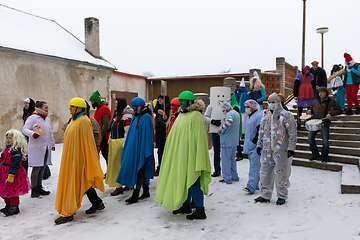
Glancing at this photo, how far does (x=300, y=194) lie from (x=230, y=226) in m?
2.12

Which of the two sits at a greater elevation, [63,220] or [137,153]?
[137,153]

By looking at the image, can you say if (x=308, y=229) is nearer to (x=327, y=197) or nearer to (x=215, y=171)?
(x=327, y=197)

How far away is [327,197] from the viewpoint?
16.3 ft

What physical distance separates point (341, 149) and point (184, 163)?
5.44 m

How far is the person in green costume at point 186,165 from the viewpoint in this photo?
12.8ft

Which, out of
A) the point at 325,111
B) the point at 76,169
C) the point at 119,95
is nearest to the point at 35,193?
the point at 76,169

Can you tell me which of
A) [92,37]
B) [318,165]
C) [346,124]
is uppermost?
[92,37]

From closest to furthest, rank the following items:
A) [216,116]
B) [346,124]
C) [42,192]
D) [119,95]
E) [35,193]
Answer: [35,193]
[42,192]
[216,116]
[346,124]
[119,95]

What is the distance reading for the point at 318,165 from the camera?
7.05 m

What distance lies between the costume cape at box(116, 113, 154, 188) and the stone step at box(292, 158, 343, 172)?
4.57m

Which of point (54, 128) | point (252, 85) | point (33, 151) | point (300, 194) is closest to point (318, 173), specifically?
point (300, 194)

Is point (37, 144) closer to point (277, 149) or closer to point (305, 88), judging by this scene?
point (277, 149)

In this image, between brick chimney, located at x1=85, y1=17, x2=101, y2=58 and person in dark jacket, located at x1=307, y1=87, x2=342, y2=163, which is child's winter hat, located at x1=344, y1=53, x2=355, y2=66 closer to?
person in dark jacket, located at x1=307, y1=87, x2=342, y2=163

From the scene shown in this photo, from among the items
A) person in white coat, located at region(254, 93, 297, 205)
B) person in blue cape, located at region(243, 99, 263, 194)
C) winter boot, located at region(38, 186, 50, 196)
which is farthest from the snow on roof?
person in white coat, located at region(254, 93, 297, 205)
